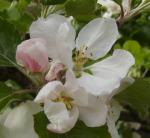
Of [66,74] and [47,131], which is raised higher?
[66,74]

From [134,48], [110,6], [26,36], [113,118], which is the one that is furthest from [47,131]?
[134,48]

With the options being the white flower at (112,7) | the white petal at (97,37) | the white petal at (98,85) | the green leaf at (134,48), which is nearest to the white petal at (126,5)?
the white flower at (112,7)

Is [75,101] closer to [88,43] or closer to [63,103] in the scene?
[63,103]

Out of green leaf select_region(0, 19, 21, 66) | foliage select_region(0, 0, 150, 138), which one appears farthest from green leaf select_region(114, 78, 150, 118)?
green leaf select_region(0, 19, 21, 66)

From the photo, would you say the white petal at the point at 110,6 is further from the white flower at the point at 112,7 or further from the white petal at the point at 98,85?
the white petal at the point at 98,85

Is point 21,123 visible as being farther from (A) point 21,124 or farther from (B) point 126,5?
(B) point 126,5

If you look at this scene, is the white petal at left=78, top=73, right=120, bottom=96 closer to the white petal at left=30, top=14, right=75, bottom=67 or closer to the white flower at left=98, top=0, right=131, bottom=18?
the white petal at left=30, top=14, right=75, bottom=67
